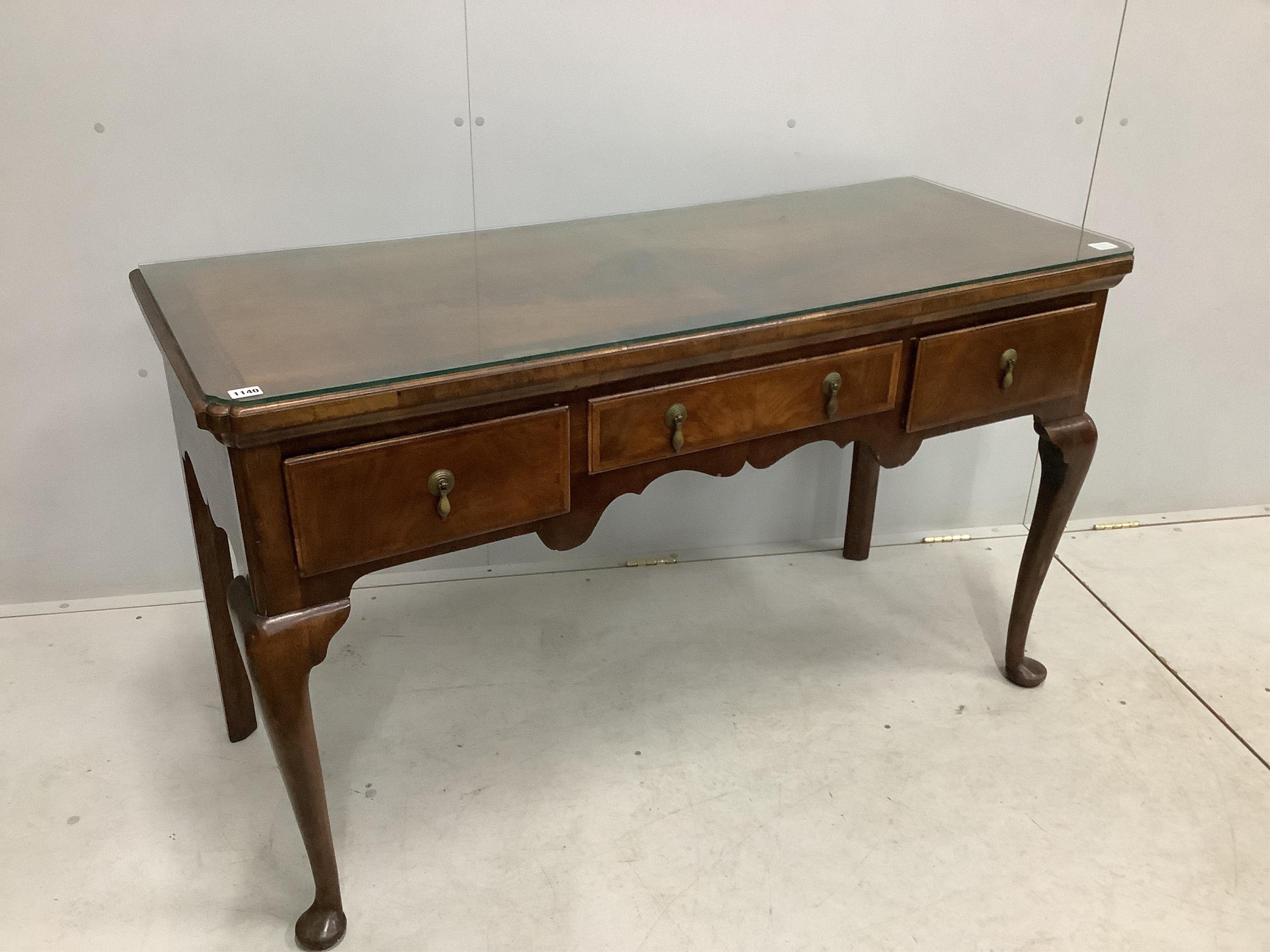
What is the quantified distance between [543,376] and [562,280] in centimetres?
35

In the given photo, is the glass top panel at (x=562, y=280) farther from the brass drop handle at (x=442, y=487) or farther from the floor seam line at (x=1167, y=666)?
the floor seam line at (x=1167, y=666)

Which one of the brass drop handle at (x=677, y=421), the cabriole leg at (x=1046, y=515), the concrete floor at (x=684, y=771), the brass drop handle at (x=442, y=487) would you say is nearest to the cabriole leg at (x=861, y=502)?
the concrete floor at (x=684, y=771)

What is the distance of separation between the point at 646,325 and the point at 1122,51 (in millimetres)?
1491

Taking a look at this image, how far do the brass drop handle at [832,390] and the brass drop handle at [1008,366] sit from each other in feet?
1.07

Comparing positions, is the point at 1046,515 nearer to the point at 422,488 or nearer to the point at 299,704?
the point at 422,488

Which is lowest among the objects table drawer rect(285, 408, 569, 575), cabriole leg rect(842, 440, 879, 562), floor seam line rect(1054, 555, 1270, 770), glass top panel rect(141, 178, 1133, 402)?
floor seam line rect(1054, 555, 1270, 770)

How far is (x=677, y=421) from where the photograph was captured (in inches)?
61.4

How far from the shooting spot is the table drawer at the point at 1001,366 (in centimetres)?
176

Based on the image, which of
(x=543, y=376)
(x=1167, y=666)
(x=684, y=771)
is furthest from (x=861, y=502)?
(x=543, y=376)

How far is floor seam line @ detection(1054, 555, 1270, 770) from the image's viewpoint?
6.82 ft

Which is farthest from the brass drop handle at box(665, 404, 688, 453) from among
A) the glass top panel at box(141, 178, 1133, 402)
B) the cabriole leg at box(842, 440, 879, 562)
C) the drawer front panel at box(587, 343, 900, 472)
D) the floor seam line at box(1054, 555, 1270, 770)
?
the floor seam line at box(1054, 555, 1270, 770)

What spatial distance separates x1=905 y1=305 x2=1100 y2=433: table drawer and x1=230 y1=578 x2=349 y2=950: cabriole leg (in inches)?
38.1

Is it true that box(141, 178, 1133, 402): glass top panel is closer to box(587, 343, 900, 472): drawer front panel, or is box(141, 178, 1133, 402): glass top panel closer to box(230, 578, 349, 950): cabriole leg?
box(587, 343, 900, 472): drawer front panel

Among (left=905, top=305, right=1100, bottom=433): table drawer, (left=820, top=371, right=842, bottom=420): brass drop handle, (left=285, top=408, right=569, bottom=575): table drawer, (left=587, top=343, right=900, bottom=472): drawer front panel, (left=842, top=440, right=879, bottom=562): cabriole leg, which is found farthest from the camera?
(left=842, top=440, right=879, bottom=562): cabriole leg
